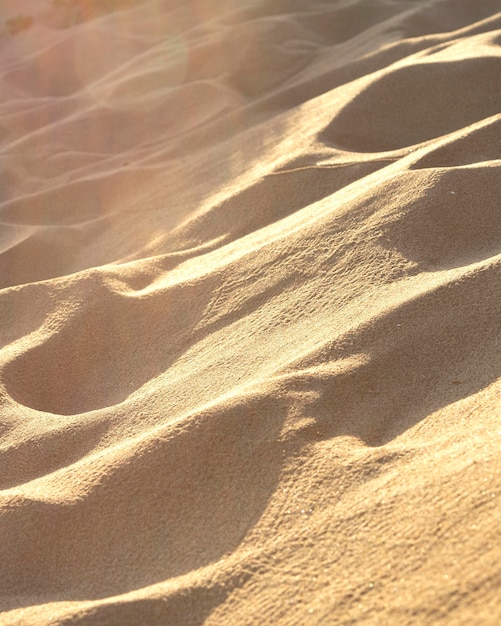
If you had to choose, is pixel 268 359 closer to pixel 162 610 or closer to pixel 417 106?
pixel 162 610

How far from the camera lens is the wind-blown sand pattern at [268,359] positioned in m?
0.96

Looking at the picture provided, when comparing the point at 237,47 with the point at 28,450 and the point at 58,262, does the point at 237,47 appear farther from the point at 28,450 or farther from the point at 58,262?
the point at 28,450

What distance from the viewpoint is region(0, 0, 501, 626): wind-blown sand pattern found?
96 centimetres

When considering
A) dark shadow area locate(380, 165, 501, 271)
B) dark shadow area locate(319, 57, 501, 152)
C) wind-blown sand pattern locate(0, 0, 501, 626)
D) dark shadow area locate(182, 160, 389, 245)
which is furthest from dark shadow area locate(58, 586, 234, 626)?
dark shadow area locate(319, 57, 501, 152)

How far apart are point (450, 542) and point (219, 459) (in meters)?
0.37

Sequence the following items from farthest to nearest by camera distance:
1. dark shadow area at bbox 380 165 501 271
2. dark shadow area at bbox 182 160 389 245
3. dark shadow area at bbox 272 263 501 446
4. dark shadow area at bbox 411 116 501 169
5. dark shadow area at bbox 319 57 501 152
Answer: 1. dark shadow area at bbox 319 57 501 152
2. dark shadow area at bbox 182 160 389 245
3. dark shadow area at bbox 411 116 501 169
4. dark shadow area at bbox 380 165 501 271
5. dark shadow area at bbox 272 263 501 446

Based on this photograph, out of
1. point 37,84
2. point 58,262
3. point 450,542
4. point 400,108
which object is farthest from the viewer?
point 37,84

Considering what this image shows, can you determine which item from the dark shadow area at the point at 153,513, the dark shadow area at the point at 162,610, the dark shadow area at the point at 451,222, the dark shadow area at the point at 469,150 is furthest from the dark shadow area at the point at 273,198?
the dark shadow area at the point at 162,610

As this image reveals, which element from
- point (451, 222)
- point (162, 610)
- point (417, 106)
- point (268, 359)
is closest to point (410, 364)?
point (268, 359)

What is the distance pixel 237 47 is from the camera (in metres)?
3.49

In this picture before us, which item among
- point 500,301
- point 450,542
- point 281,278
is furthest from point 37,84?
point 450,542

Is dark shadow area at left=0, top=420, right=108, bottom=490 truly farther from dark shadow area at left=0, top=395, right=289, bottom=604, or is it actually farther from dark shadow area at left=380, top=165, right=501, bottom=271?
dark shadow area at left=380, top=165, right=501, bottom=271

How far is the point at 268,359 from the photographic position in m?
1.38

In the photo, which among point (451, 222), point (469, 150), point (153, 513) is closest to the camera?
point (153, 513)
